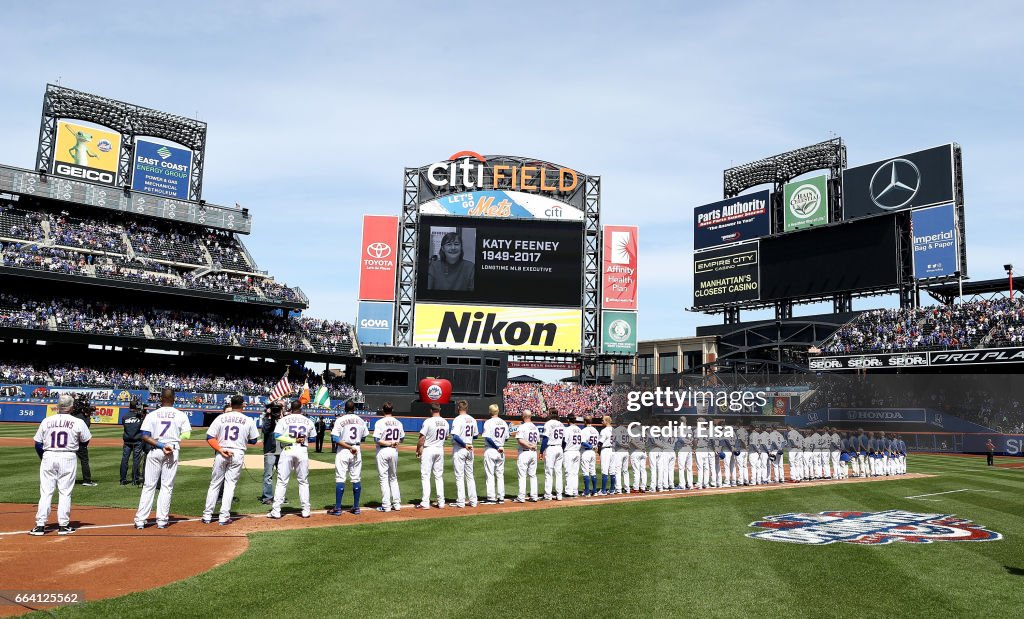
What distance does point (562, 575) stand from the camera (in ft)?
27.5

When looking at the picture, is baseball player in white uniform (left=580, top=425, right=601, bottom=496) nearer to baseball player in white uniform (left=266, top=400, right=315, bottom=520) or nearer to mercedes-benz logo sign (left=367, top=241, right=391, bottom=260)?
baseball player in white uniform (left=266, top=400, right=315, bottom=520)

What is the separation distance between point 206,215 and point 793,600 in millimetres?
56005

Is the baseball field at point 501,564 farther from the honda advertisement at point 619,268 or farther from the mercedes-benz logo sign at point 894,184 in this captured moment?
the honda advertisement at point 619,268

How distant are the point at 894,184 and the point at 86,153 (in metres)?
56.7

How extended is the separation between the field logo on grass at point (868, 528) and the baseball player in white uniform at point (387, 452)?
6.18 metres

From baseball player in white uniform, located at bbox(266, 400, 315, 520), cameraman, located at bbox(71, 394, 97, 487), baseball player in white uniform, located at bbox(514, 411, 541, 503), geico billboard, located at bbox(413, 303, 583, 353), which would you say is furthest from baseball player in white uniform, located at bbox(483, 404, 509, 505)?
geico billboard, located at bbox(413, 303, 583, 353)

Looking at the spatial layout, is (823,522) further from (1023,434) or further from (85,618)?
(1023,434)

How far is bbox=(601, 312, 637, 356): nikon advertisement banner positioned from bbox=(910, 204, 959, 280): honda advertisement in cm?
2016

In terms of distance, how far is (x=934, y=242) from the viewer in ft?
158

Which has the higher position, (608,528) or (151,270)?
(151,270)

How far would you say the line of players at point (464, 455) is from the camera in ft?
35.1

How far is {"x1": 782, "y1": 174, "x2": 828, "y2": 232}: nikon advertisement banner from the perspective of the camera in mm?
55219

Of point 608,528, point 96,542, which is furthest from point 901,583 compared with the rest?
point 96,542

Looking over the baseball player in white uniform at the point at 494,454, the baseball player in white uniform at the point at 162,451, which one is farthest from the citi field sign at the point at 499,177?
the baseball player in white uniform at the point at 162,451
